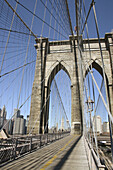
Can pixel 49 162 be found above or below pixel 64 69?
below

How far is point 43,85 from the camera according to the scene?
1380 centimetres

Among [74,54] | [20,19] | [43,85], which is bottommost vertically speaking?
[43,85]

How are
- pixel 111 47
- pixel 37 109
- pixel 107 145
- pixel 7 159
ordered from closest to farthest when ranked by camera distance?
pixel 7 159 < pixel 107 145 < pixel 37 109 < pixel 111 47

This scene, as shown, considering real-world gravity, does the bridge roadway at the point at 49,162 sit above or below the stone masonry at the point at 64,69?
below

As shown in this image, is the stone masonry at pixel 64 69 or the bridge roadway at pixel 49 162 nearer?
the bridge roadway at pixel 49 162

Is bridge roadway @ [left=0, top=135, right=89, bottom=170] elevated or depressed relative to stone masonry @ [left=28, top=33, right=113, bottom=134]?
depressed

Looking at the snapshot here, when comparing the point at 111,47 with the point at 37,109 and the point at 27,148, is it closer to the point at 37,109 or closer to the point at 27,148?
the point at 37,109

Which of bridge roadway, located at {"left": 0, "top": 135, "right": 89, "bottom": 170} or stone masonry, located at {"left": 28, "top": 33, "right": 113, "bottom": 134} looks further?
stone masonry, located at {"left": 28, "top": 33, "right": 113, "bottom": 134}

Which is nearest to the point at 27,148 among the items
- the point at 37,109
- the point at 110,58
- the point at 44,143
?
the point at 44,143

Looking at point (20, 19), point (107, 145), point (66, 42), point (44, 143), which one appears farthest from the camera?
point (66, 42)

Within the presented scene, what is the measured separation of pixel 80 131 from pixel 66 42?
9339 millimetres

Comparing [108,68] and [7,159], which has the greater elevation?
[108,68]

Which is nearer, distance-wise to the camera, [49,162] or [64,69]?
[49,162]

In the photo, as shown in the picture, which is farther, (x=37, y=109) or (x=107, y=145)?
(x=37, y=109)
